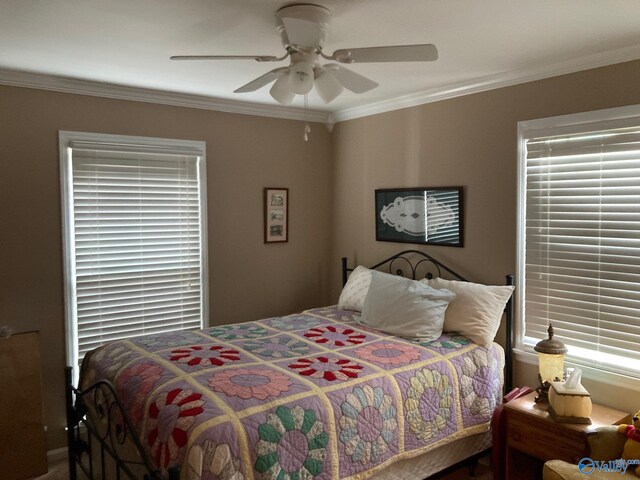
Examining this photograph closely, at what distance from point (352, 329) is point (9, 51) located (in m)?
2.57

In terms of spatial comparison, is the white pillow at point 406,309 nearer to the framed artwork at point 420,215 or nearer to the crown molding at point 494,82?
the framed artwork at point 420,215

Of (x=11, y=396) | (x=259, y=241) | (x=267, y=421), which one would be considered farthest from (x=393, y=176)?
(x=11, y=396)

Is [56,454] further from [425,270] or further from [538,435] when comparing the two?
[538,435]

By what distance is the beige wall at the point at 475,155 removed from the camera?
2.87 meters

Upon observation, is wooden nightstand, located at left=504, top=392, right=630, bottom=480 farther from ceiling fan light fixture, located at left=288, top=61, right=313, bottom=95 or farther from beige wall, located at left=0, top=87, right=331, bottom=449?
beige wall, located at left=0, top=87, right=331, bottom=449

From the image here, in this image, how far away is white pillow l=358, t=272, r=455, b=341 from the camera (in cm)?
311

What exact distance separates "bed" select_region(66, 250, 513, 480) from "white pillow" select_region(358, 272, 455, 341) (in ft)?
0.23

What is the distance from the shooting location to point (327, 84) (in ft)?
7.74

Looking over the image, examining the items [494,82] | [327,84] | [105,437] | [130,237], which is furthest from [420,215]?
[105,437]

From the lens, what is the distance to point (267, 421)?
206 centimetres

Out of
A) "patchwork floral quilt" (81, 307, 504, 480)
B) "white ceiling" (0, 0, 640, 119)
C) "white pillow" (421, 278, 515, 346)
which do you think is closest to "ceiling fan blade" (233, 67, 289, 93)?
"white ceiling" (0, 0, 640, 119)

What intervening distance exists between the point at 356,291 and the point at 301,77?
202cm

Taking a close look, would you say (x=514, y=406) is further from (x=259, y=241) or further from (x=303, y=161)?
(x=303, y=161)

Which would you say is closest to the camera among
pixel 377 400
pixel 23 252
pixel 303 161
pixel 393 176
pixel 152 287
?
pixel 377 400
